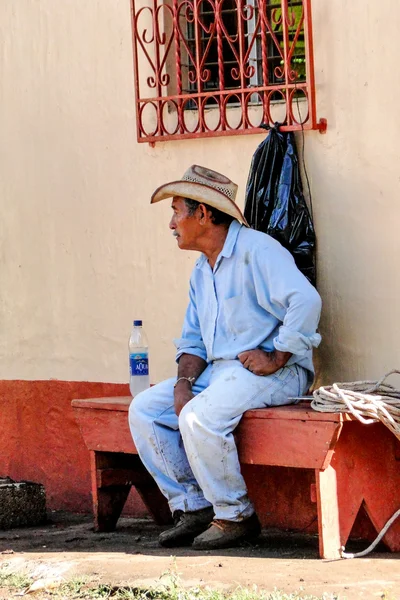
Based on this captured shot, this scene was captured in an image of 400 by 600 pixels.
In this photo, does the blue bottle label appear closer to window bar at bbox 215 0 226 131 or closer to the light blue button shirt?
the light blue button shirt

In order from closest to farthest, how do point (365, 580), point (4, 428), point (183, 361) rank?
1. point (365, 580)
2. point (183, 361)
3. point (4, 428)

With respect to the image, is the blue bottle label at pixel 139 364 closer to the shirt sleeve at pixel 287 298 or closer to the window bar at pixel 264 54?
the shirt sleeve at pixel 287 298

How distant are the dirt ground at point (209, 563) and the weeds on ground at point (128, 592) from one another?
74mm

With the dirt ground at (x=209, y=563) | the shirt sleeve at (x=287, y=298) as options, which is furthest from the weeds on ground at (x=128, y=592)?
the shirt sleeve at (x=287, y=298)

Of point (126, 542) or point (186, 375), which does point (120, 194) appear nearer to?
point (186, 375)

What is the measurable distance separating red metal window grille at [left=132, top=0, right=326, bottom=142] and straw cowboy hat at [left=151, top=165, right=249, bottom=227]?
1.32ft

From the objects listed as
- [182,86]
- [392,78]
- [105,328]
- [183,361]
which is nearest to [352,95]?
[392,78]

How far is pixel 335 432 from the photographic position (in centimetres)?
530

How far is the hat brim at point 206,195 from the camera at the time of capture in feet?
19.2

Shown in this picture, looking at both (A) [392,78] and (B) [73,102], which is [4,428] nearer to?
(B) [73,102]

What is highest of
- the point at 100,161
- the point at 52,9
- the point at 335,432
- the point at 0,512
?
the point at 52,9

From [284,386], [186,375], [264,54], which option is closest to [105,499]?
[186,375]

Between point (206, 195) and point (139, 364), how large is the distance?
1.02 meters

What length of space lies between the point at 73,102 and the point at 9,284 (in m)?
1.17
